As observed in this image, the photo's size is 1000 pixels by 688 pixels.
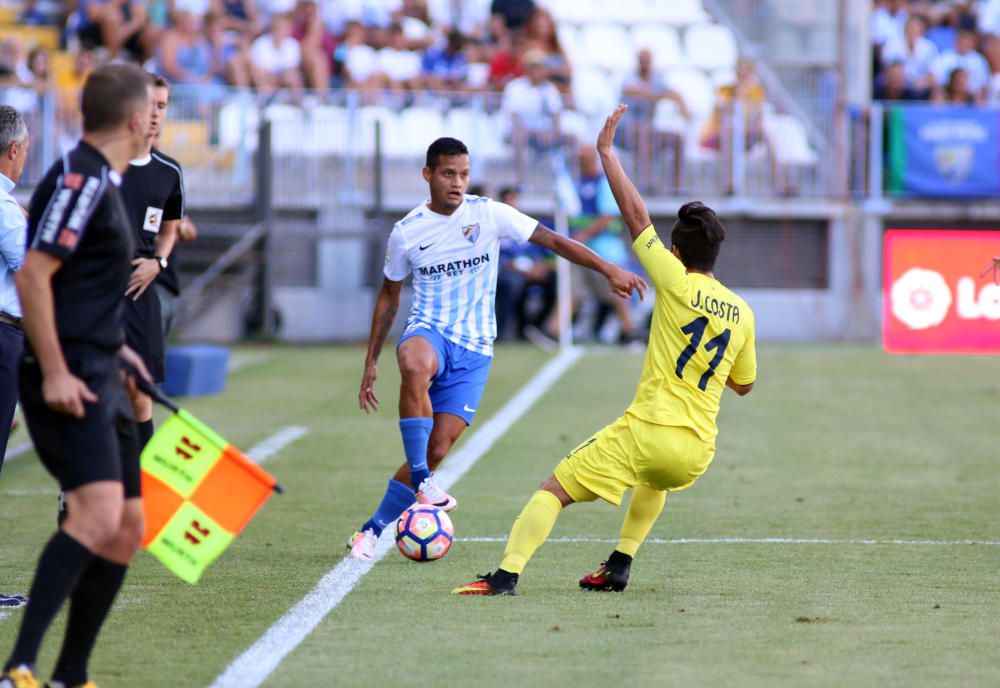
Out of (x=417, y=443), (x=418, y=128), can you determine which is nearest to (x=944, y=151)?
(x=418, y=128)

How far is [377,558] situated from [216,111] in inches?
576

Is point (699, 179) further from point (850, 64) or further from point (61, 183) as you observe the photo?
point (61, 183)

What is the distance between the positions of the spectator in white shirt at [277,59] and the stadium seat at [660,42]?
17.4 ft

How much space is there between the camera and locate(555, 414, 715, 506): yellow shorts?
6832 millimetres

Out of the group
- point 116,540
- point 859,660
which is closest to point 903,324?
point 859,660

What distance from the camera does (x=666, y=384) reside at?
22.6ft

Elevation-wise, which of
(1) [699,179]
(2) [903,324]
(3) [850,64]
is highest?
(3) [850,64]

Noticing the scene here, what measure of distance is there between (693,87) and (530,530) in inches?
681

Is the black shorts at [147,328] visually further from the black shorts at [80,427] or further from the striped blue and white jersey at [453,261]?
the black shorts at [80,427]

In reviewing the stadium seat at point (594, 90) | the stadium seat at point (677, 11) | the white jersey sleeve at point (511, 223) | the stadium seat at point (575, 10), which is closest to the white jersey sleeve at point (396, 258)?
the white jersey sleeve at point (511, 223)

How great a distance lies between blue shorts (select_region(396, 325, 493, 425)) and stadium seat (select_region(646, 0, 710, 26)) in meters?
17.8

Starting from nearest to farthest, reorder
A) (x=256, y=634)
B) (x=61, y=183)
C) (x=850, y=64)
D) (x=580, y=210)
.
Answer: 1. (x=61, y=183)
2. (x=256, y=634)
3. (x=580, y=210)
4. (x=850, y=64)

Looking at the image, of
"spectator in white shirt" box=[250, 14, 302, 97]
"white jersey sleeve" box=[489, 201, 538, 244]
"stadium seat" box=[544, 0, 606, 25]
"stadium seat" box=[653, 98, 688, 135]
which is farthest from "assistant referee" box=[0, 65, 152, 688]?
"stadium seat" box=[544, 0, 606, 25]

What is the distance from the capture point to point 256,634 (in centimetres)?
622
